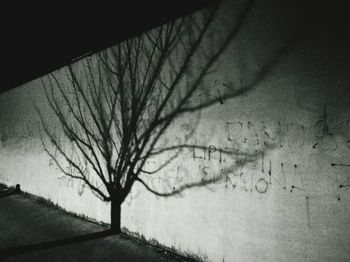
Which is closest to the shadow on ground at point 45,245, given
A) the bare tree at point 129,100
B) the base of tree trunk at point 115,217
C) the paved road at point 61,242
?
the paved road at point 61,242

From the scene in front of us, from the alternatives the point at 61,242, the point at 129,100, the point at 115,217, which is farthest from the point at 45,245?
the point at 129,100

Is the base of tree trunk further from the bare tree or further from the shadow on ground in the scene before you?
the shadow on ground

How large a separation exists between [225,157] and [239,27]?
174cm

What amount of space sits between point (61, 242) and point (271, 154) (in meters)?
3.75

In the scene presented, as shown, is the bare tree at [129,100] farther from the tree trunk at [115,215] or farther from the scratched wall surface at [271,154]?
the scratched wall surface at [271,154]

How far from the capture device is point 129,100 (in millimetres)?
5551

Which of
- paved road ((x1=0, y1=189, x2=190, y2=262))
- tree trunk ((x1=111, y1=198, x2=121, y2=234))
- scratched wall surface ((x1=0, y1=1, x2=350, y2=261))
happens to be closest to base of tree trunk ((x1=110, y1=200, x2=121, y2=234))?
tree trunk ((x1=111, y1=198, x2=121, y2=234))

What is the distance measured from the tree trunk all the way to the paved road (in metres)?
0.17

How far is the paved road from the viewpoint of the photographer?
438 cm

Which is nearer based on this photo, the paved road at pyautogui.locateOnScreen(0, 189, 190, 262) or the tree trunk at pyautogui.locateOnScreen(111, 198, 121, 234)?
the paved road at pyautogui.locateOnScreen(0, 189, 190, 262)

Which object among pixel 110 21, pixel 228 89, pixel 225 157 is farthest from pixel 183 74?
pixel 110 21

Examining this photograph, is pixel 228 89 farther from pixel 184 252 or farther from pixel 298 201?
pixel 184 252

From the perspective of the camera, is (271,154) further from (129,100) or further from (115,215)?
(115,215)

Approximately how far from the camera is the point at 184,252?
441 centimetres
